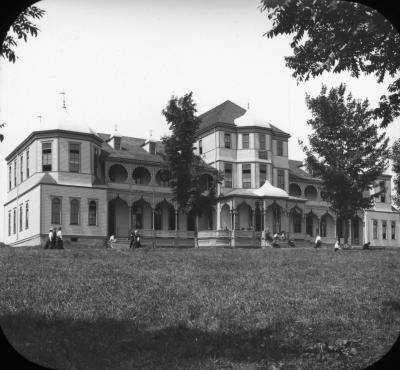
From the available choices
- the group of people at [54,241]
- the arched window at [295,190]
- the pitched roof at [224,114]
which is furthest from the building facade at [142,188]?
the group of people at [54,241]

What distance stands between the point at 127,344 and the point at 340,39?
6594 millimetres

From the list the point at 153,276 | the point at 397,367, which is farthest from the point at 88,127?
the point at 397,367

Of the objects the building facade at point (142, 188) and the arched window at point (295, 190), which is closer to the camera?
the building facade at point (142, 188)

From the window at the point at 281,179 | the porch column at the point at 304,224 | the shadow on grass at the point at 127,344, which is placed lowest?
the shadow on grass at the point at 127,344

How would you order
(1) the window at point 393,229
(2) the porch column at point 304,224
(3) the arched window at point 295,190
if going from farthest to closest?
(1) the window at point 393,229
(3) the arched window at point 295,190
(2) the porch column at point 304,224

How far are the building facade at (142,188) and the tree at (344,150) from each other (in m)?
7.09

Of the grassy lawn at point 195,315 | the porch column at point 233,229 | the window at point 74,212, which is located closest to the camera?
the grassy lawn at point 195,315

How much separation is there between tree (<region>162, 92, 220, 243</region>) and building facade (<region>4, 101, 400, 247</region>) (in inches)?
146

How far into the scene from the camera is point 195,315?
12820 millimetres

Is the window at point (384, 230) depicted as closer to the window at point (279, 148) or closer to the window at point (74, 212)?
the window at point (279, 148)

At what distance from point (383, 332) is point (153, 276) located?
24.7ft

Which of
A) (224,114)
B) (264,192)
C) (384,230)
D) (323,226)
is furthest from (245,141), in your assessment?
(384,230)

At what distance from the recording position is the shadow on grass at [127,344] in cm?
930

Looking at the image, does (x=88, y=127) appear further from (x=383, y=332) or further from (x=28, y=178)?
(x=383, y=332)
